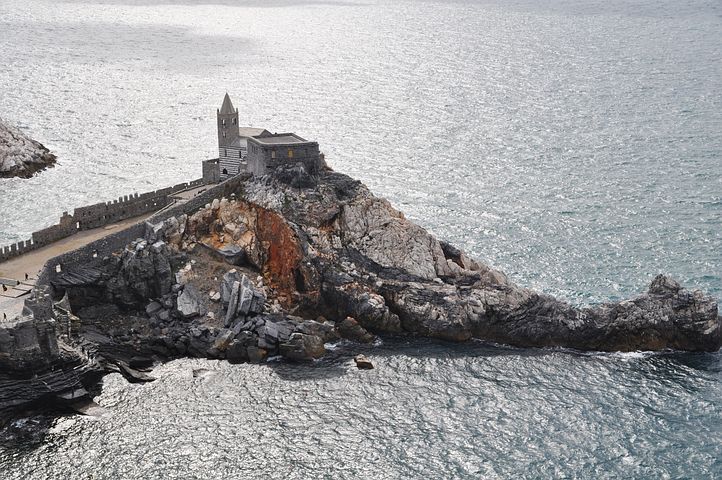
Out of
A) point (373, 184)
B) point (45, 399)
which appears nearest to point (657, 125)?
point (373, 184)

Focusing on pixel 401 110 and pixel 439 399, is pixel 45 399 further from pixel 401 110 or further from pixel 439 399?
pixel 401 110

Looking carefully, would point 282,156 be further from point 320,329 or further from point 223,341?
point 223,341

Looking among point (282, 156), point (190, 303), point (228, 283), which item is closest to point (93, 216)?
point (190, 303)

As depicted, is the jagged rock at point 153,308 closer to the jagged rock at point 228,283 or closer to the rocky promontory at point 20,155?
the jagged rock at point 228,283

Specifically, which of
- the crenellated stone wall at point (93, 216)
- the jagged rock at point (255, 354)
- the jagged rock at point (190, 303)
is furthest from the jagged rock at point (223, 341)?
the crenellated stone wall at point (93, 216)

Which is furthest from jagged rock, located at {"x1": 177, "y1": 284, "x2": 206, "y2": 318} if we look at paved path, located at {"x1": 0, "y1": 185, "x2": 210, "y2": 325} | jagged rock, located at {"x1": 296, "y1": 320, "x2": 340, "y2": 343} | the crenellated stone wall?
the crenellated stone wall

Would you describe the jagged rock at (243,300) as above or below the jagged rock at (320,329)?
above
